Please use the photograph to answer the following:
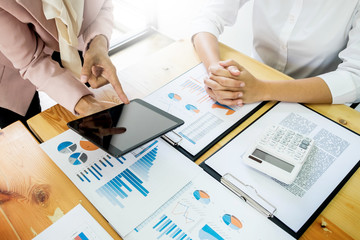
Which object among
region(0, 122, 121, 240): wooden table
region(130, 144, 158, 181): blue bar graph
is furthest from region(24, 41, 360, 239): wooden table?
region(130, 144, 158, 181): blue bar graph

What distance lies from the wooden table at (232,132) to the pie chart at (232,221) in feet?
0.45

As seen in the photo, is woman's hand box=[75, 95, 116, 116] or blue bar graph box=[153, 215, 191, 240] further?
woman's hand box=[75, 95, 116, 116]

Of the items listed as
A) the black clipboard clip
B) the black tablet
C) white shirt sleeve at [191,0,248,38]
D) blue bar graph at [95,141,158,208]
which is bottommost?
blue bar graph at [95,141,158,208]

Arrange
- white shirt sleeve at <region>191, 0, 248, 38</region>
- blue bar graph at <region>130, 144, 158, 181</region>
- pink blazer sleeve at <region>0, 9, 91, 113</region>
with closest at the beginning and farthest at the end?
blue bar graph at <region>130, 144, 158, 181</region> → pink blazer sleeve at <region>0, 9, 91, 113</region> → white shirt sleeve at <region>191, 0, 248, 38</region>

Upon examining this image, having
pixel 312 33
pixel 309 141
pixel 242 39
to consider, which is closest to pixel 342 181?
pixel 309 141

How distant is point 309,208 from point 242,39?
143 centimetres

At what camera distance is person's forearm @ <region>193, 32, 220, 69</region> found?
89 cm

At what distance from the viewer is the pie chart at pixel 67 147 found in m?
0.64

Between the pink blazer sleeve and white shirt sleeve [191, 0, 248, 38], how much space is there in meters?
0.57

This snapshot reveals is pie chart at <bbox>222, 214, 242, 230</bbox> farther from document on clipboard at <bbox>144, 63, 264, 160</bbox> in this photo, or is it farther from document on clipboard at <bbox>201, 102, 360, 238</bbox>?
document on clipboard at <bbox>144, 63, 264, 160</bbox>

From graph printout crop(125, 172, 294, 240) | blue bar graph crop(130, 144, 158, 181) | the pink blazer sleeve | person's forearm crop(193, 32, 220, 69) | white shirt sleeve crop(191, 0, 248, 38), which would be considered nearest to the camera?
graph printout crop(125, 172, 294, 240)

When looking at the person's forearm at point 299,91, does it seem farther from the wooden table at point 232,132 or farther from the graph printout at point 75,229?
the graph printout at point 75,229

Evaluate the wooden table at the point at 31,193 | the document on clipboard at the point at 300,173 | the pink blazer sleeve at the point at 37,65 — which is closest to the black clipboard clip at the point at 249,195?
the document on clipboard at the point at 300,173

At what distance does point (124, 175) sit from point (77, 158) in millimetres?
143
